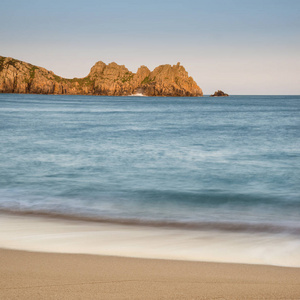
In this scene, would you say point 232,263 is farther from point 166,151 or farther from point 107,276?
point 166,151

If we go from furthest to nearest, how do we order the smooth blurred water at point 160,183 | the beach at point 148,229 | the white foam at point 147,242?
the smooth blurred water at point 160,183
the white foam at point 147,242
the beach at point 148,229

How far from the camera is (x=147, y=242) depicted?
675 centimetres

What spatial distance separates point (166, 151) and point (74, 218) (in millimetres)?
15524

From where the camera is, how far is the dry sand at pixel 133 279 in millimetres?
4375

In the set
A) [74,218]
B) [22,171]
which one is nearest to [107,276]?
[74,218]

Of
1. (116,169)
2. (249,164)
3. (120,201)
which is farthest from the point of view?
(249,164)

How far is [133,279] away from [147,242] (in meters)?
1.95

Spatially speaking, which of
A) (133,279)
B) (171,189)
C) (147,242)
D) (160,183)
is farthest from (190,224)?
(160,183)

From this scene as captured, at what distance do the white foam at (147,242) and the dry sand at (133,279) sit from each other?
37 centimetres

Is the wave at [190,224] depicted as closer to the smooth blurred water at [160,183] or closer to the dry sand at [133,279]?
the smooth blurred water at [160,183]

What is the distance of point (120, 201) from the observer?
1116 cm

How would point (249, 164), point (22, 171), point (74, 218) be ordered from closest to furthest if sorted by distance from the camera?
point (74, 218) < point (22, 171) < point (249, 164)

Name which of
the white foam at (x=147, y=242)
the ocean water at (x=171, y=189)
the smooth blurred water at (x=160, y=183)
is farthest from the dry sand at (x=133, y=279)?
the smooth blurred water at (x=160, y=183)

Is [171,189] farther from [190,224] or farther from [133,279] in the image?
[133,279]
